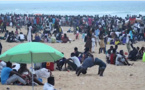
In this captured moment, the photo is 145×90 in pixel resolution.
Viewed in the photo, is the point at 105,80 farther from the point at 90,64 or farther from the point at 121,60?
the point at 121,60

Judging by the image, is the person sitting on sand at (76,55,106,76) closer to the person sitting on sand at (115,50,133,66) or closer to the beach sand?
the beach sand

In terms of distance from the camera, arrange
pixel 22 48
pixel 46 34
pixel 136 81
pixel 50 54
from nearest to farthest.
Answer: pixel 22 48 < pixel 50 54 < pixel 136 81 < pixel 46 34

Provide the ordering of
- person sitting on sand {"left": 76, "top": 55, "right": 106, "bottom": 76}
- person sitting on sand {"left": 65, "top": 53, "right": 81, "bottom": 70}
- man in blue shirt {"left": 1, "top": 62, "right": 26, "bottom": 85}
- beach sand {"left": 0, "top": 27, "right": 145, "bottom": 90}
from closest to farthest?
man in blue shirt {"left": 1, "top": 62, "right": 26, "bottom": 85}
beach sand {"left": 0, "top": 27, "right": 145, "bottom": 90}
person sitting on sand {"left": 76, "top": 55, "right": 106, "bottom": 76}
person sitting on sand {"left": 65, "top": 53, "right": 81, "bottom": 70}

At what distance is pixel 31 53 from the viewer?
24.2 ft

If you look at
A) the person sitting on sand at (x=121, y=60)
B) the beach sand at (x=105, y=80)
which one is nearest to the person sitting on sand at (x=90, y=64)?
the beach sand at (x=105, y=80)

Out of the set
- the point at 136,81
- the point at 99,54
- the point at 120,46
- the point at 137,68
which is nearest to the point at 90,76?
the point at 136,81

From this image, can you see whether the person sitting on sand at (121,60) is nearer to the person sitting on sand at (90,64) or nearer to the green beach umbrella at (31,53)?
the person sitting on sand at (90,64)

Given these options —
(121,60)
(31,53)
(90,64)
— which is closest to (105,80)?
(90,64)

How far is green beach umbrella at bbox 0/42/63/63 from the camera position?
711 centimetres

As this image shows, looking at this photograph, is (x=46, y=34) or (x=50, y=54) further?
(x=46, y=34)

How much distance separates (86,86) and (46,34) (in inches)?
507

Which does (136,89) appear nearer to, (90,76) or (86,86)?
(86,86)

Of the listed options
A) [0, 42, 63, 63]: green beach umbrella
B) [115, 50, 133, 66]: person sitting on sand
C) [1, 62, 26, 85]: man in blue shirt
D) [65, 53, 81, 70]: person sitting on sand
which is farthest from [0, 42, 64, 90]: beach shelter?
[115, 50, 133, 66]: person sitting on sand

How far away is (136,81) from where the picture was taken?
10586 millimetres
